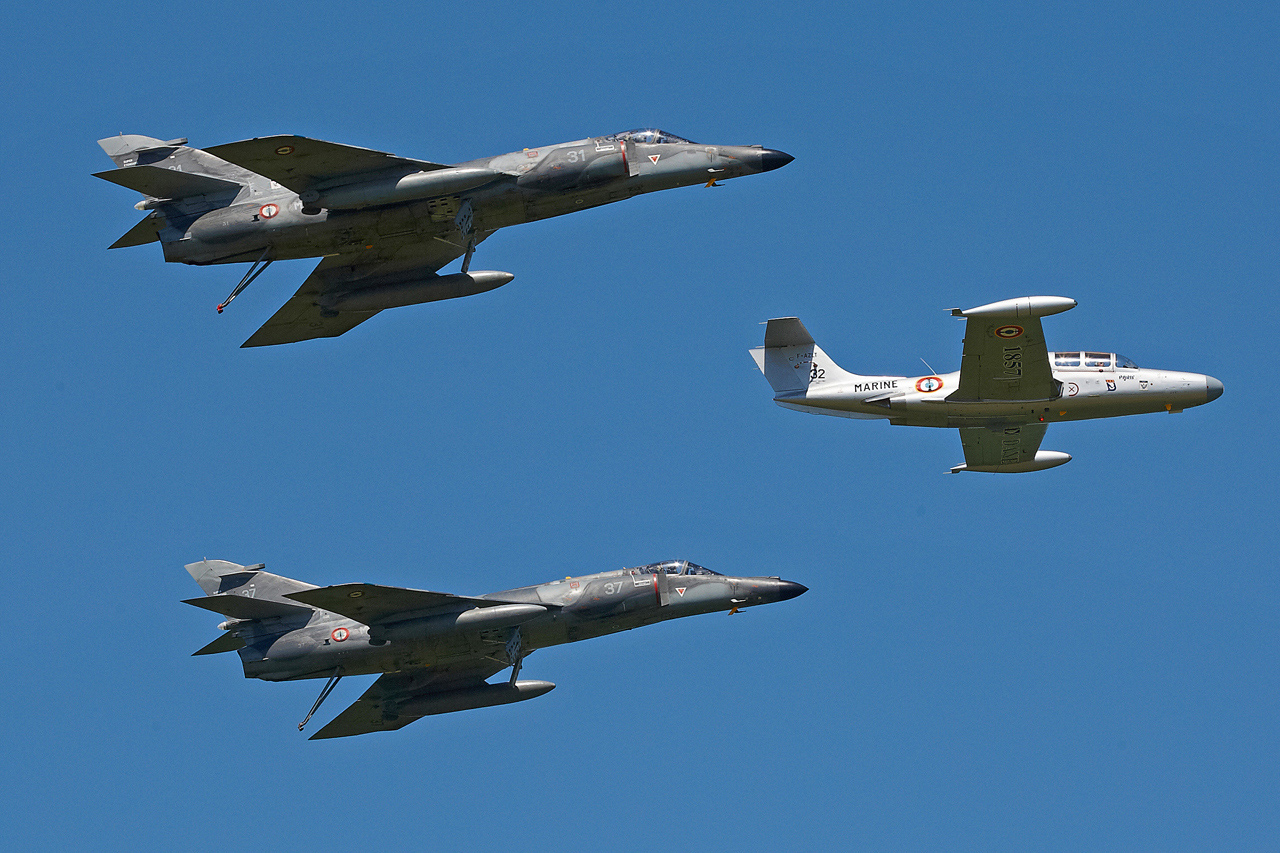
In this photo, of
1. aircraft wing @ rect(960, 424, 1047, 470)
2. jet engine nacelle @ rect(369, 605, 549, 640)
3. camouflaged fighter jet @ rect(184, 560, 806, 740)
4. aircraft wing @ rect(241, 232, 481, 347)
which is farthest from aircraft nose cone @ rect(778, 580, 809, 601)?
aircraft wing @ rect(241, 232, 481, 347)

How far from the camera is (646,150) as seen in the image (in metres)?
37.2

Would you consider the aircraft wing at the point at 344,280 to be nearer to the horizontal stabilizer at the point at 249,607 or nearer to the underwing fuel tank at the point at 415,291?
the underwing fuel tank at the point at 415,291

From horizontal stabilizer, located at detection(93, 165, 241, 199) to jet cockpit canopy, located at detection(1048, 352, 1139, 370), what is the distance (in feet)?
65.4

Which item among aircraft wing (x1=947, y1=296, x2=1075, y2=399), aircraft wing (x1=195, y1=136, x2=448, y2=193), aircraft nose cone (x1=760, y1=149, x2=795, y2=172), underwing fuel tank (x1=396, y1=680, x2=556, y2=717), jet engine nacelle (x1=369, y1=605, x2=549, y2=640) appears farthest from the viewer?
underwing fuel tank (x1=396, y1=680, x2=556, y2=717)

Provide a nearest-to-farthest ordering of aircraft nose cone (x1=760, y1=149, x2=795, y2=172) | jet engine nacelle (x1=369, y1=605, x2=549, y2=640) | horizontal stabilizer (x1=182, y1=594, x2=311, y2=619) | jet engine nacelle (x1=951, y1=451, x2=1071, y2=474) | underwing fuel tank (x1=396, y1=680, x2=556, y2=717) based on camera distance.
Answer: jet engine nacelle (x1=369, y1=605, x2=549, y2=640) < horizontal stabilizer (x1=182, y1=594, x2=311, y2=619) < aircraft nose cone (x1=760, y1=149, x2=795, y2=172) < underwing fuel tank (x1=396, y1=680, x2=556, y2=717) < jet engine nacelle (x1=951, y1=451, x2=1071, y2=474)

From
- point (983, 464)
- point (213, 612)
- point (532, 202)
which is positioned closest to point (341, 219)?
point (532, 202)

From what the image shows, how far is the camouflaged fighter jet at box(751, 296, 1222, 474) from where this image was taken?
126 ft

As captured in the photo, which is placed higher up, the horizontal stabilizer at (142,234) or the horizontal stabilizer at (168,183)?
the horizontal stabilizer at (168,183)

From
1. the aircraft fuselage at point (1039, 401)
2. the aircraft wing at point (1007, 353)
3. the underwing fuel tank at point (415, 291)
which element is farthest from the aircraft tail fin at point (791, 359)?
the underwing fuel tank at point (415, 291)

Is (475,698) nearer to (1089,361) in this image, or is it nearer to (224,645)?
(224,645)

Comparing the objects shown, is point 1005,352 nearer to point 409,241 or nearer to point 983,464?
point 983,464

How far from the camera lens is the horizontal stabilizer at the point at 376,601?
35.2m

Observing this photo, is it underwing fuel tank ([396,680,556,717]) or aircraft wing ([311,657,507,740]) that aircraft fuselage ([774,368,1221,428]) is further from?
aircraft wing ([311,657,507,740])

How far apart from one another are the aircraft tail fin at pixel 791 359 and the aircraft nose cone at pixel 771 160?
6409mm
